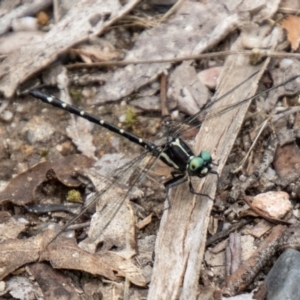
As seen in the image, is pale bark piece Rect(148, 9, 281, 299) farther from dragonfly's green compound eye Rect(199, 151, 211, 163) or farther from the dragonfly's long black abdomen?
the dragonfly's long black abdomen

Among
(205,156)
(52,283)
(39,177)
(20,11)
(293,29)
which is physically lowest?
(52,283)

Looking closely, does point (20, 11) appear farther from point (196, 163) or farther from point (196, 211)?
point (196, 211)

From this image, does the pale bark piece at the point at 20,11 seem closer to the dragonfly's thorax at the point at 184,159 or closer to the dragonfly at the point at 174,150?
the dragonfly at the point at 174,150

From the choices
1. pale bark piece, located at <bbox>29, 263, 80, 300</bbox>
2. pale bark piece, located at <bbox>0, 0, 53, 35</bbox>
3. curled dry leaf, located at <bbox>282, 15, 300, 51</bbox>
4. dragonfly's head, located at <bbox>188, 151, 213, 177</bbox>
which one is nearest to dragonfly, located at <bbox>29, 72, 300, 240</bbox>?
dragonfly's head, located at <bbox>188, 151, 213, 177</bbox>

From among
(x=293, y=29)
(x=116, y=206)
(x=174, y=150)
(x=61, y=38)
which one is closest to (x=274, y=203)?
(x=174, y=150)

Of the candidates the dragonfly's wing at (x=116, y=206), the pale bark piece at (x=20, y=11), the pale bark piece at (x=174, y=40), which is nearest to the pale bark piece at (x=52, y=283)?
the dragonfly's wing at (x=116, y=206)

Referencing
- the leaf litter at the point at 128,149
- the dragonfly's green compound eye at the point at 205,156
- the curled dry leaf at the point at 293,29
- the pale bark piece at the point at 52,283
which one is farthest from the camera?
the curled dry leaf at the point at 293,29
